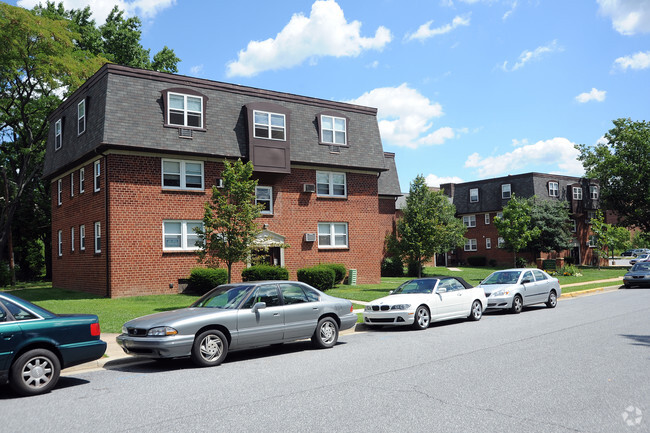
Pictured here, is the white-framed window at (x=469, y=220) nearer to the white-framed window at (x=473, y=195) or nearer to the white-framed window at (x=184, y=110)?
the white-framed window at (x=473, y=195)

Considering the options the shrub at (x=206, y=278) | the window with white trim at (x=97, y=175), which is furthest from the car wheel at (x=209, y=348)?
the window with white trim at (x=97, y=175)

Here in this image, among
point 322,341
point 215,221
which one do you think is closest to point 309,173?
point 215,221

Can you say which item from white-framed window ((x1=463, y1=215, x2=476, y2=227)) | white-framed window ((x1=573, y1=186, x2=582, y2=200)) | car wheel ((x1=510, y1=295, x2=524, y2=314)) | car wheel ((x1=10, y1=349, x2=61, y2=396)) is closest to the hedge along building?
car wheel ((x1=510, y1=295, x2=524, y2=314))

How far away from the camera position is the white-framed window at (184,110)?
2322 cm

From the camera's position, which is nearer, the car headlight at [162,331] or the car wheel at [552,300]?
the car headlight at [162,331]

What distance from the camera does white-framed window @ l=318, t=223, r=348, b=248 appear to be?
27.9 m

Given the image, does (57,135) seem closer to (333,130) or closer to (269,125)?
(269,125)

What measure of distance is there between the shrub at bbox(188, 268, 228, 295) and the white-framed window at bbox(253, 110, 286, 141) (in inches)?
260

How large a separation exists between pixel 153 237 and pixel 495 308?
46.0ft

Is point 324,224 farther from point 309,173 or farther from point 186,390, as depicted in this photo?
point 186,390

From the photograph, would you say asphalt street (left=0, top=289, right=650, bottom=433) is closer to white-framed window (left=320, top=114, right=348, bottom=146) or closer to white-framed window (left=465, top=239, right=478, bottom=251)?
white-framed window (left=320, top=114, right=348, bottom=146)

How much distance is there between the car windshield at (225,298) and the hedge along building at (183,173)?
905 centimetres

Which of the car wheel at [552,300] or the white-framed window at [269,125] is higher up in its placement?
the white-framed window at [269,125]

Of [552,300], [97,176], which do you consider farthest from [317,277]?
[97,176]
